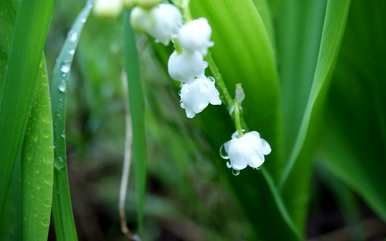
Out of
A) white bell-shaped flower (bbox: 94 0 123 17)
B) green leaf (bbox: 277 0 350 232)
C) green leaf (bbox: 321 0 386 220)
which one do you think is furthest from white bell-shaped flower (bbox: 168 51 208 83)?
green leaf (bbox: 321 0 386 220)

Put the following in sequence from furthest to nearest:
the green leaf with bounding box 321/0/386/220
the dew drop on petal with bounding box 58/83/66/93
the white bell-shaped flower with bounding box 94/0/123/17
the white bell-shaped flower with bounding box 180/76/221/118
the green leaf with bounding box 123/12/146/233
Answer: the green leaf with bounding box 321/0/386/220, the green leaf with bounding box 123/12/146/233, the dew drop on petal with bounding box 58/83/66/93, the white bell-shaped flower with bounding box 180/76/221/118, the white bell-shaped flower with bounding box 94/0/123/17

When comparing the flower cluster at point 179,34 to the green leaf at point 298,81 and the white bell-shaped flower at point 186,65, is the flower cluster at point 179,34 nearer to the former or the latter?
the white bell-shaped flower at point 186,65

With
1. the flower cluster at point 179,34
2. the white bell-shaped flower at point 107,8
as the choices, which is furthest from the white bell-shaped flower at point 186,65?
the white bell-shaped flower at point 107,8

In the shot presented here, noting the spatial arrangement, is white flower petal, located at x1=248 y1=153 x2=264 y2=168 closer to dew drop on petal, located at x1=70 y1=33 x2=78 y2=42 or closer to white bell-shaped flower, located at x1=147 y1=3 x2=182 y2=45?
white bell-shaped flower, located at x1=147 y1=3 x2=182 y2=45

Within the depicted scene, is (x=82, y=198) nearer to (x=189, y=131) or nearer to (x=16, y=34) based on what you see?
(x=189, y=131)

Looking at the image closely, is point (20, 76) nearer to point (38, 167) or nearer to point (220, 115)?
point (38, 167)
